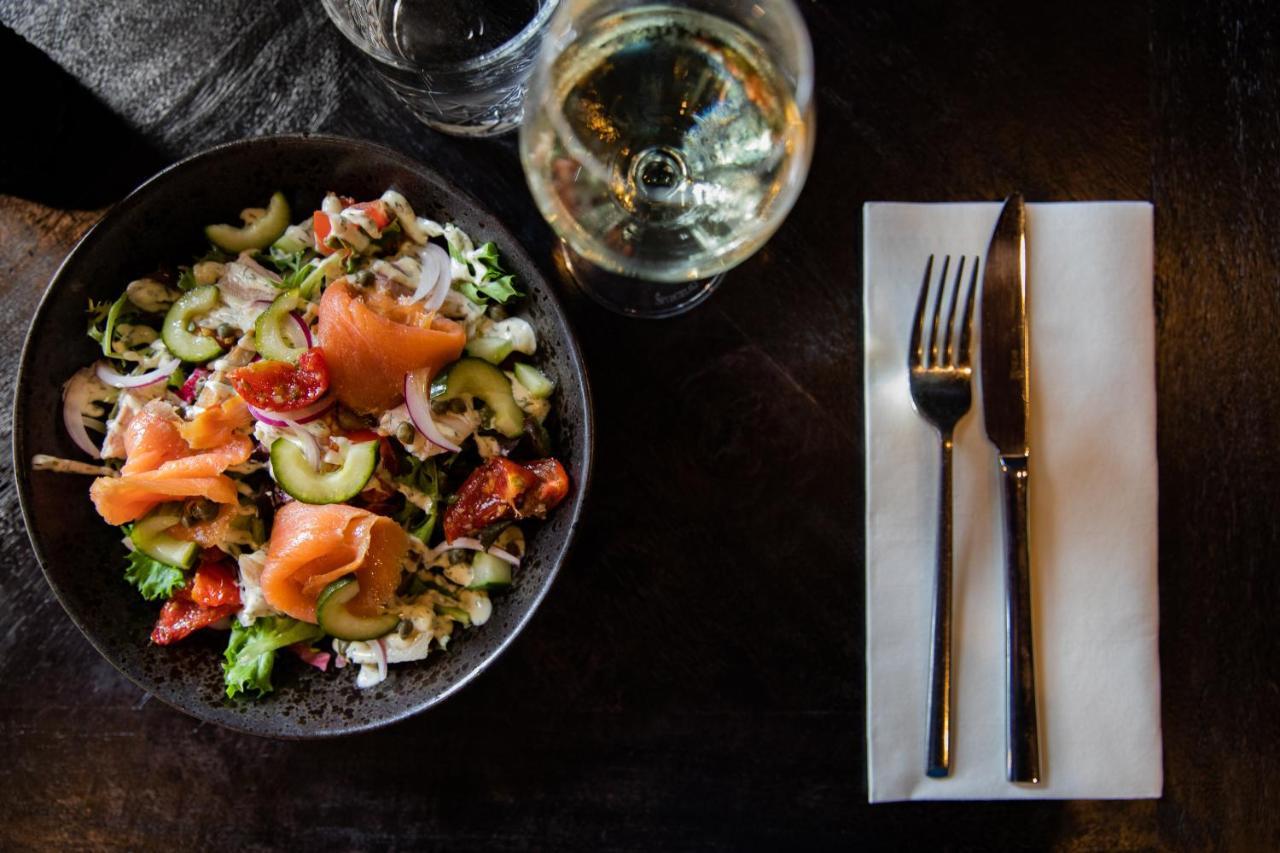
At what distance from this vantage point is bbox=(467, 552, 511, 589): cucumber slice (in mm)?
1552

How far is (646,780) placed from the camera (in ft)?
5.66

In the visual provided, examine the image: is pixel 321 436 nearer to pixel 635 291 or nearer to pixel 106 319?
pixel 106 319

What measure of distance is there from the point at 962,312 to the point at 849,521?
0.42m

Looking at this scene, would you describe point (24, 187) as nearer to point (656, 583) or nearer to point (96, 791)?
point (96, 791)

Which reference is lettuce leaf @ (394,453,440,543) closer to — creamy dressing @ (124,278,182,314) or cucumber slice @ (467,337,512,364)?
cucumber slice @ (467,337,512,364)

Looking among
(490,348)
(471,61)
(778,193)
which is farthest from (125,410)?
(778,193)

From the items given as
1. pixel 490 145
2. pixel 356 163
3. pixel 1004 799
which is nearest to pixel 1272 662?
pixel 1004 799

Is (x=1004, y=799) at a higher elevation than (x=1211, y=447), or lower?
lower

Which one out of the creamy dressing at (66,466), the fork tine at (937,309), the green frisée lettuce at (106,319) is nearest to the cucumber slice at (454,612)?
the creamy dressing at (66,466)

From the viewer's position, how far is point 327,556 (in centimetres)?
147

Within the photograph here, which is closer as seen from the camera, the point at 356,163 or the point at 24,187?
the point at 356,163

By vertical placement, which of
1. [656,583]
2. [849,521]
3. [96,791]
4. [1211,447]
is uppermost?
[1211,447]

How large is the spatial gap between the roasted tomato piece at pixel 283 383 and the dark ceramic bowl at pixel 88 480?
0.32 m

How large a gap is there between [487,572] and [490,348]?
37 cm
